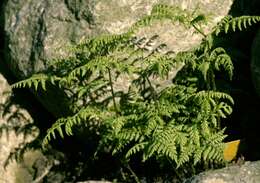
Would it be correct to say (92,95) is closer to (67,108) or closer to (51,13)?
(67,108)

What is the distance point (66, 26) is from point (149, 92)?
1.06m

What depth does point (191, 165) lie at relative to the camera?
5.77 meters

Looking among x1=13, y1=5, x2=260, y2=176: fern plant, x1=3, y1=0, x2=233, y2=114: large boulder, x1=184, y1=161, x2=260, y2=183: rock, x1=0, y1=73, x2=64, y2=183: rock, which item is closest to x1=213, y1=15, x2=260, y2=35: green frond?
x1=13, y1=5, x2=260, y2=176: fern plant

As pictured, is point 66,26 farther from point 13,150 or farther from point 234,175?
point 234,175

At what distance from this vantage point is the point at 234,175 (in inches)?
194

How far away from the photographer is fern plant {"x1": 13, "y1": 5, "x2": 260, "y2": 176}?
531 cm

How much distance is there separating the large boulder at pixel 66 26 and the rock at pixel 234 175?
161 centimetres

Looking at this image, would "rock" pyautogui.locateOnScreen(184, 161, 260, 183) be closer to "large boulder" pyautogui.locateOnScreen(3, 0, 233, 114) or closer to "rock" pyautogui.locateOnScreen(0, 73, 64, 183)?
"large boulder" pyautogui.locateOnScreen(3, 0, 233, 114)

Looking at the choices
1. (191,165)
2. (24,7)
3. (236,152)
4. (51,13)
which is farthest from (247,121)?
(24,7)

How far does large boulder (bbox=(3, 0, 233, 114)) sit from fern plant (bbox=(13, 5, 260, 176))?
176 millimetres

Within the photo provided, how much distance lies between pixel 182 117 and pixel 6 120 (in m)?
2.29

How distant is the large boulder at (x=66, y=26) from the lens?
6250 millimetres

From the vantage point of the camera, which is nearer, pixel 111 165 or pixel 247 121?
pixel 247 121

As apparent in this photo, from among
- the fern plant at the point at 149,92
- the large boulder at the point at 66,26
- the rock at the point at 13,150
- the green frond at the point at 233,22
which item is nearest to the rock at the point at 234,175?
the fern plant at the point at 149,92
